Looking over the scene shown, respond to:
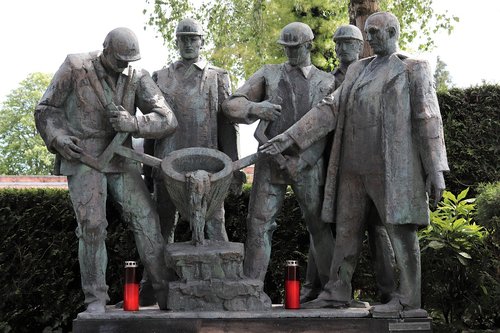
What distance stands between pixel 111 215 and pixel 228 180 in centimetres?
316

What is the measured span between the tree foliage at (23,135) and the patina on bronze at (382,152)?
32487 mm

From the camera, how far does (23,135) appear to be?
4041cm

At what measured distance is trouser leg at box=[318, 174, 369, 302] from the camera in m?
7.63

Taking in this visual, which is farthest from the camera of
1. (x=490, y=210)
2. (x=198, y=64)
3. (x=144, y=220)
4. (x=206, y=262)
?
(x=490, y=210)

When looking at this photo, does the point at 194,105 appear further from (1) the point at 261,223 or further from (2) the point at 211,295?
(2) the point at 211,295

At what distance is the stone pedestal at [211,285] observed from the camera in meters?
7.40

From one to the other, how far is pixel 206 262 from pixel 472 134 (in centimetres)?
538

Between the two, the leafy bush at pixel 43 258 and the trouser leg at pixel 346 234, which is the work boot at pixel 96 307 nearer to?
the trouser leg at pixel 346 234

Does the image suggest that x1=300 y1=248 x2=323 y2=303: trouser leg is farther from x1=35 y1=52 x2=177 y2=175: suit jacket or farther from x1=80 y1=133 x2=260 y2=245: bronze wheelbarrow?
x1=35 y1=52 x2=177 y2=175: suit jacket

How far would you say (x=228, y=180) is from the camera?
7609 mm

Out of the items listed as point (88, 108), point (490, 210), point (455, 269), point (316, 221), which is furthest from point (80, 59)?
point (455, 269)

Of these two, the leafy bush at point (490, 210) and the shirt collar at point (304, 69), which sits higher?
the shirt collar at point (304, 69)

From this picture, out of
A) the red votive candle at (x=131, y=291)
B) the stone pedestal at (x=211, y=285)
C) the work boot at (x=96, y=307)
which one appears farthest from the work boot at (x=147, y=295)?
the stone pedestal at (x=211, y=285)

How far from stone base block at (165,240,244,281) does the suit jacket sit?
0.93 m
